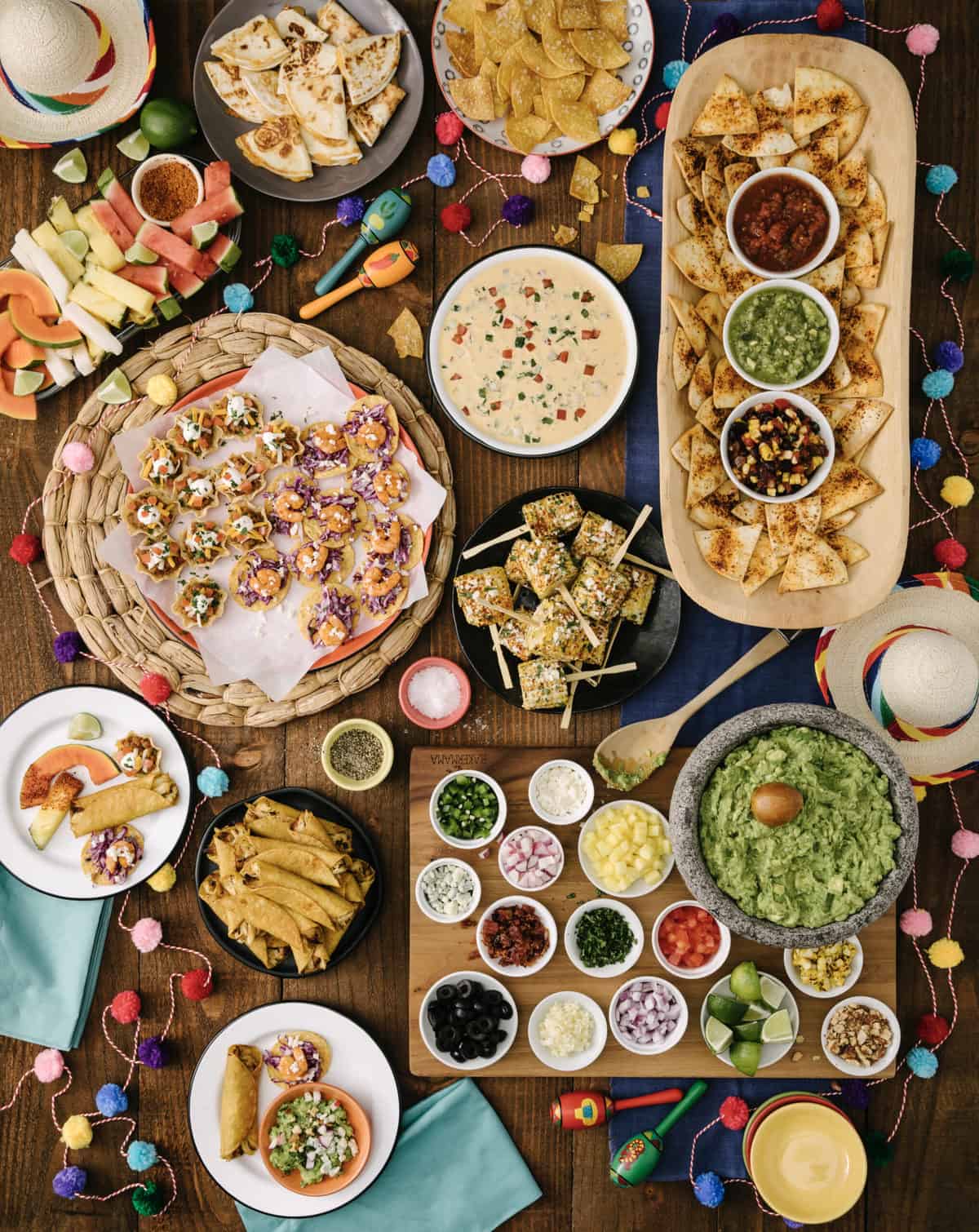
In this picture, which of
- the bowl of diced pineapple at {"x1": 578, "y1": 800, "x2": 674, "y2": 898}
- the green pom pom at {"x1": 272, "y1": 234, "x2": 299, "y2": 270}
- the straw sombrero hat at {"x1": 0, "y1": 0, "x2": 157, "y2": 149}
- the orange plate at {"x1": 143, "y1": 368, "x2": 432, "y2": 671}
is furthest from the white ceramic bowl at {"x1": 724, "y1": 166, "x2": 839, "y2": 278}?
the straw sombrero hat at {"x1": 0, "y1": 0, "x2": 157, "y2": 149}

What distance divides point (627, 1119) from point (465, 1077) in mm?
498

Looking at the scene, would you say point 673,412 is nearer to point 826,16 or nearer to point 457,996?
point 826,16

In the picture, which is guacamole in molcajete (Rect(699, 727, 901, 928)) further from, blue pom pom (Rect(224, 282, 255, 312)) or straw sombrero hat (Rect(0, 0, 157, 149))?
straw sombrero hat (Rect(0, 0, 157, 149))

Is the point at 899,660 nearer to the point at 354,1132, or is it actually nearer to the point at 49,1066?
the point at 354,1132

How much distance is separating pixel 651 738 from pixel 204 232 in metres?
1.96

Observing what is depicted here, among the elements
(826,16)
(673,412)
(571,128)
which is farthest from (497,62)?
(673,412)

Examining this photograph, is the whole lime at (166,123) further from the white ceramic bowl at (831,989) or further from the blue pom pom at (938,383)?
the white ceramic bowl at (831,989)

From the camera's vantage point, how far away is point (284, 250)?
9.79ft

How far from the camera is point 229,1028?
2.93 meters

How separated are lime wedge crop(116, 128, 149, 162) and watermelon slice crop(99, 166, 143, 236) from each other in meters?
0.08

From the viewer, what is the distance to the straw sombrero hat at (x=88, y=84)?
2.83 m

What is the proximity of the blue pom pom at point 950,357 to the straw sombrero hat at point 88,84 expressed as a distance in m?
2.48

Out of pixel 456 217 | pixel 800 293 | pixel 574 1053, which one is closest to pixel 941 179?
pixel 800 293

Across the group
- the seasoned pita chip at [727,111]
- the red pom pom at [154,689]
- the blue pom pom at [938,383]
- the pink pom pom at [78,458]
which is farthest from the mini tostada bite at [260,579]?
the blue pom pom at [938,383]
